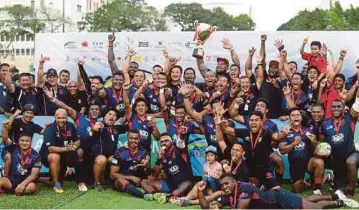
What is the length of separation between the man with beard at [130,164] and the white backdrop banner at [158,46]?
418 cm

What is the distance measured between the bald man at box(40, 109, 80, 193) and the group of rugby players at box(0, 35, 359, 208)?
15 millimetres

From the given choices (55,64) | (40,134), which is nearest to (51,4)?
(55,64)

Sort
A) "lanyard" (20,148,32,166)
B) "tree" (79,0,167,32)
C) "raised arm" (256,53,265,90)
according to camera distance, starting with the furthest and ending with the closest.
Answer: "tree" (79,0,167,32)
"raised arm" (256,53,265,90)
"lanyard" (20,148,32,166)

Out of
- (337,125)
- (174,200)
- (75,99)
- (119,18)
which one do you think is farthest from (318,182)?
(119,18)

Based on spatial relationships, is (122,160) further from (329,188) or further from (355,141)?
(355,141)

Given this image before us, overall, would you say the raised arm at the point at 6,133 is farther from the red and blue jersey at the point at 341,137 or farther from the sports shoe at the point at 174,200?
the red and blue jersey at the point at 341,137

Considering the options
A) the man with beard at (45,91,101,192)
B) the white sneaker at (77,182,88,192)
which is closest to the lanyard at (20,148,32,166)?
the man with beard at (45,91,101,192)

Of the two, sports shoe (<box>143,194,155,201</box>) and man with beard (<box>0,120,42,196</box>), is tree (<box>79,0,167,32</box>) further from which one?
sports shoe (<box>143,194,155,201</box>)

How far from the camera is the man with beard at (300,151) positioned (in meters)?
7.62

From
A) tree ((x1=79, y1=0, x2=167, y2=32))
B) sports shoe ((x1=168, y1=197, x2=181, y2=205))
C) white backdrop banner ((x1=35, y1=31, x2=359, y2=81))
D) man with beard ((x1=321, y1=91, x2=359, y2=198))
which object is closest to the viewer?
sports shoe ((x1=168, y1=197, x2=181, y2=205))

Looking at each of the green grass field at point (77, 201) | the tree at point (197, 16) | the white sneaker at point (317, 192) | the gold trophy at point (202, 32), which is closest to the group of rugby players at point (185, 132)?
the white sneaker at point (317, 192)

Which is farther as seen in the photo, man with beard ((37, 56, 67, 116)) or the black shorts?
man with beard ((37, 56, 67, 116))

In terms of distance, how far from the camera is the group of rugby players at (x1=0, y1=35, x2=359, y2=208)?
289 inches

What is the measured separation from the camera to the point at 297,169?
778 centimetres
